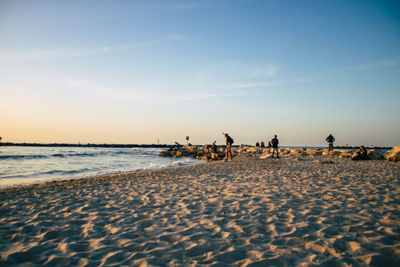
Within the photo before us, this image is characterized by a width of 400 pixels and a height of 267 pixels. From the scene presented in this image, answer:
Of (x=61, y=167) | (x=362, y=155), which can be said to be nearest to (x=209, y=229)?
(x=61, y=167)

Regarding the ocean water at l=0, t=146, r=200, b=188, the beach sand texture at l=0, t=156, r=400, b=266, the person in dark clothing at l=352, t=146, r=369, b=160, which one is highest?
the person in dark clothing at l=352, t=146, r=369, b=160

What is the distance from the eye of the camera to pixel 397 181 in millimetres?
7898

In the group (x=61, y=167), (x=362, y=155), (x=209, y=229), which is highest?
(x=362, y=155)

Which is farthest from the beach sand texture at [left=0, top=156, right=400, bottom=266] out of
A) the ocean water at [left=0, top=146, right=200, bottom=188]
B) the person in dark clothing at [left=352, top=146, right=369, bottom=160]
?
the person in dark clothing at [left=352, top=146, right=369, bottom=160]

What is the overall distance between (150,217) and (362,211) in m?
4.75

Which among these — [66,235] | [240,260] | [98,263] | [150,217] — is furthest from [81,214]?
[240,260]

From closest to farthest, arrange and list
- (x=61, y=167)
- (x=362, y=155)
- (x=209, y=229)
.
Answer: (x=209, y=229) → (x=61, y=167) → (x=362, y=155)

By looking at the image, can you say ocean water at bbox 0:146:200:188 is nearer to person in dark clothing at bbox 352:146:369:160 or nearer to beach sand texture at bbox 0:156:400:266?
beach sand texture at bbox 0:156:400:266

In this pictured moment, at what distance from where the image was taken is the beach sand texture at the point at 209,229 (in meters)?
3.04

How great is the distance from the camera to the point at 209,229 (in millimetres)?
3998

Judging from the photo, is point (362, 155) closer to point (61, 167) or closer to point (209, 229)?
point (209, 229)

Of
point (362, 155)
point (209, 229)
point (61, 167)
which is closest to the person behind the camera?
point (209, 229)

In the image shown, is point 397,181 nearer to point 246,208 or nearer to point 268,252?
point 246,208

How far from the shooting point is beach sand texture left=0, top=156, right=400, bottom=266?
304 cm
